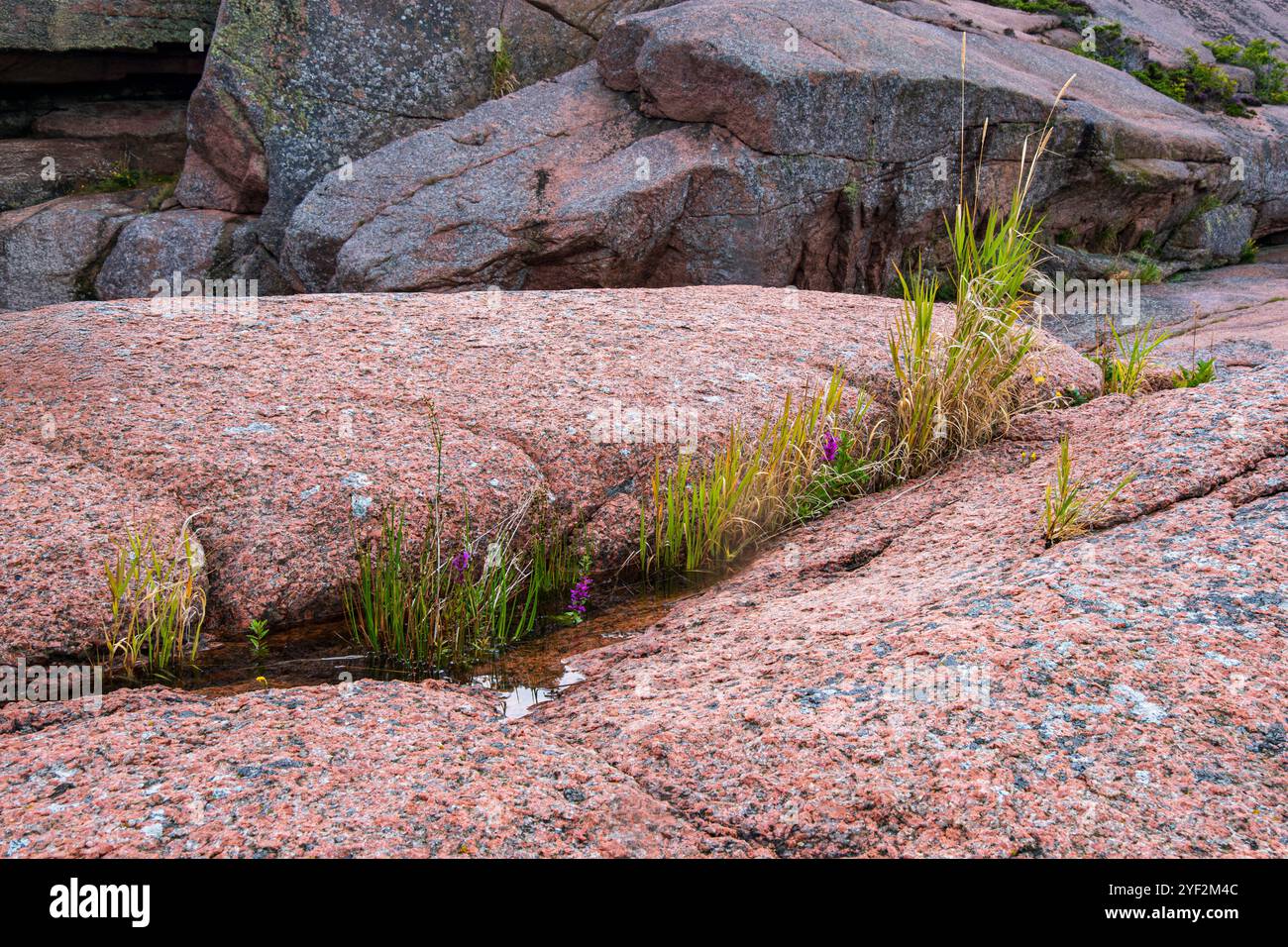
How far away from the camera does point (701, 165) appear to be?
26.5 feet

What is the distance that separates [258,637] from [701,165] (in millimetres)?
5792

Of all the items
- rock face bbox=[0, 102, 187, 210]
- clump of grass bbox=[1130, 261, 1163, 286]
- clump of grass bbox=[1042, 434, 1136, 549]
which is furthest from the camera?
rock face bbox=[0, 102, 187, 210]

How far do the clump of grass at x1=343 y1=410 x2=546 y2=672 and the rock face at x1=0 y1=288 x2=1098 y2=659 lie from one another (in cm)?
14

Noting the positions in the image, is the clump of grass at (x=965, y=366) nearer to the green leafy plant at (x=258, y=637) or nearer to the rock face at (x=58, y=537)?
the green leafy plant at (x=258, y=637)

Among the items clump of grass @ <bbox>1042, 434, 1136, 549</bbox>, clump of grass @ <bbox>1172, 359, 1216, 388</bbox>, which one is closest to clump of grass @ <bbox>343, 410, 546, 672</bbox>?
clump of grass @ <bbox>1042, 434, 1136, 549</bbox>

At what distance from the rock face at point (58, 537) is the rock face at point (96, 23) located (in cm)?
802

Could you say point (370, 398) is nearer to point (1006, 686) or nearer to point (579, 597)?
point (579, 597)

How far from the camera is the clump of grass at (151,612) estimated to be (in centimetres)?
323

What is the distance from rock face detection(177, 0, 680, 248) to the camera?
9086mm

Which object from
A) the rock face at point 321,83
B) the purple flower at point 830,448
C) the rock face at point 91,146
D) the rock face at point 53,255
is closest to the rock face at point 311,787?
the purple flower at point 830,448

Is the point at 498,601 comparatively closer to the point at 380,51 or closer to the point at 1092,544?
the point at 1092,544

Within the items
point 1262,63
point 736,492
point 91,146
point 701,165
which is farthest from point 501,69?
point 1262,63

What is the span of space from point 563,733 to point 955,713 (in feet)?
3.34

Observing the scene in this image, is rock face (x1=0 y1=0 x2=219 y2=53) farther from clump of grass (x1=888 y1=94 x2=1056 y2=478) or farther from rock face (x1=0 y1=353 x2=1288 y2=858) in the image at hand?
rock face (x1=0 y1=353 x2=1288 y2=858)
